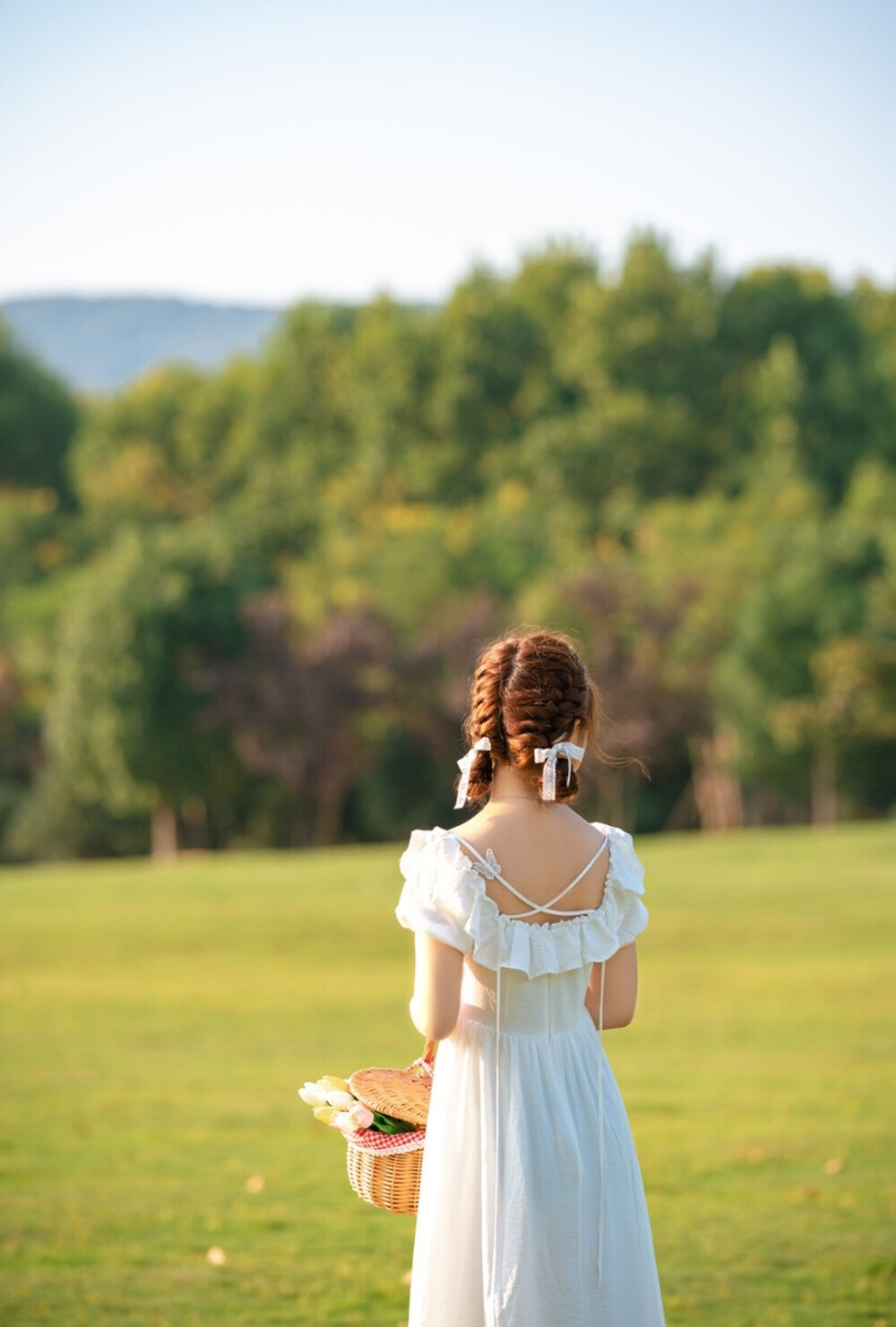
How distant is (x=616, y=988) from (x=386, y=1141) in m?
0.57

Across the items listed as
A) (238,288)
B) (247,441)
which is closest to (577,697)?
(247,441)

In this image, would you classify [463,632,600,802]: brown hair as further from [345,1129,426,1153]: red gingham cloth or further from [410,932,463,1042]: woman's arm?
[345,1129,426,1153]: red gingham cloth

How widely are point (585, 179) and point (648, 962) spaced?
3532cm

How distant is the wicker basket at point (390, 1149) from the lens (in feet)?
10.6

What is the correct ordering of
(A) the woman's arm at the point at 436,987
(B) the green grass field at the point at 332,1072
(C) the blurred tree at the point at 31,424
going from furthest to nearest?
(C) the blurred tree at the point at 31,424, (B) the green grass field at the point at 332,1072, (A) the woman's arm at the point at 436,987

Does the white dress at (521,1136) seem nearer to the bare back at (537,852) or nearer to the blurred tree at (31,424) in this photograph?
the bare back at (537,852)

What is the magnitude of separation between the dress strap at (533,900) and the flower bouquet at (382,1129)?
15.9 inches

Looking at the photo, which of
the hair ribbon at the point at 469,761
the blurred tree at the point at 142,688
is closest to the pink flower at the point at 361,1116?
the hair ribbon at the point at 469,761

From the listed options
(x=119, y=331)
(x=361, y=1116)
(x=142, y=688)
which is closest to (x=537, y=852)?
(x=361, y=1116)

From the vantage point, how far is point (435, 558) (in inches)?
1486

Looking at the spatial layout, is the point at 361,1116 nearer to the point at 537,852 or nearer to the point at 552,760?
the point at 537,852

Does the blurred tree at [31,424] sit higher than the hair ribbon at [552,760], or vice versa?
the blurred tree at [31,424]

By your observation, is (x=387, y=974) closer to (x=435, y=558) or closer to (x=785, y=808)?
(x=785, y=808)

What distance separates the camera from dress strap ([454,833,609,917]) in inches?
118
